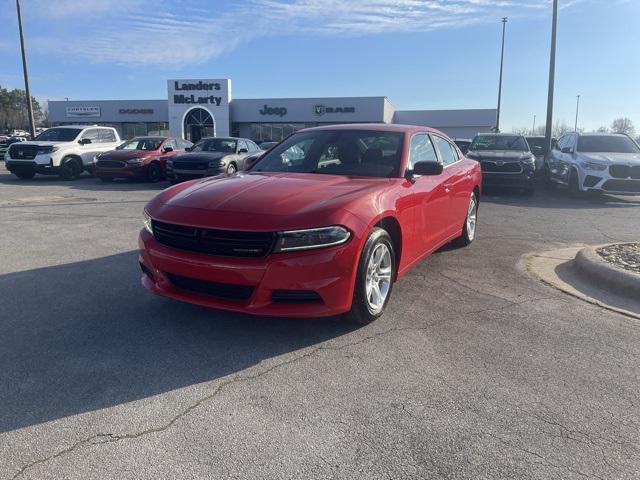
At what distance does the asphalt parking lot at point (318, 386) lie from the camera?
7.97 ft

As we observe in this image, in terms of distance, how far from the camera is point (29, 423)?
2.69 m

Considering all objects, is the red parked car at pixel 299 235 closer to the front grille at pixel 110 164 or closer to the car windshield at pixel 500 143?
the car windshield at pixel 500 143

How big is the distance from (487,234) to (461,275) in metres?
2.88

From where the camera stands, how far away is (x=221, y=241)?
3.62 m

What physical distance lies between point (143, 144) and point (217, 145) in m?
3.03

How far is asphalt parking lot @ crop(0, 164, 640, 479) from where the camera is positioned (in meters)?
2.43

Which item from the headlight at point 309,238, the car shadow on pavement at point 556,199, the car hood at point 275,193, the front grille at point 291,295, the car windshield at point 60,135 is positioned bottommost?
the car shadow on pavement at point 556,199

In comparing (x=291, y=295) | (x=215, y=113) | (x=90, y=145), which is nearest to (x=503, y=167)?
(x=291, y=295)

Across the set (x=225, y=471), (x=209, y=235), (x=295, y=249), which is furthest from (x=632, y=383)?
(x=209, y=235)

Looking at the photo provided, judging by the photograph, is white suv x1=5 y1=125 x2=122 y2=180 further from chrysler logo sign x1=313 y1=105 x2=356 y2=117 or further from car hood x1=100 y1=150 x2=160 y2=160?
chrysler logo sign x1=313 y1=105 x2=356 y2=117

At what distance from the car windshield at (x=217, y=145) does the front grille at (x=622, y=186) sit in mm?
10250

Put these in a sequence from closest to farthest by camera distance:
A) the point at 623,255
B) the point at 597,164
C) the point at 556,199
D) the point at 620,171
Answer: the point at 623,255
the point at 620,171
the point at 597,164
the point at 556,199

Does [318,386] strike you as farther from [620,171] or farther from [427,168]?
[620,171]

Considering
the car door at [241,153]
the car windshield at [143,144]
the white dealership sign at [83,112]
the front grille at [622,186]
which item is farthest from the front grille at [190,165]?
the white dealership sign at [83,112]
